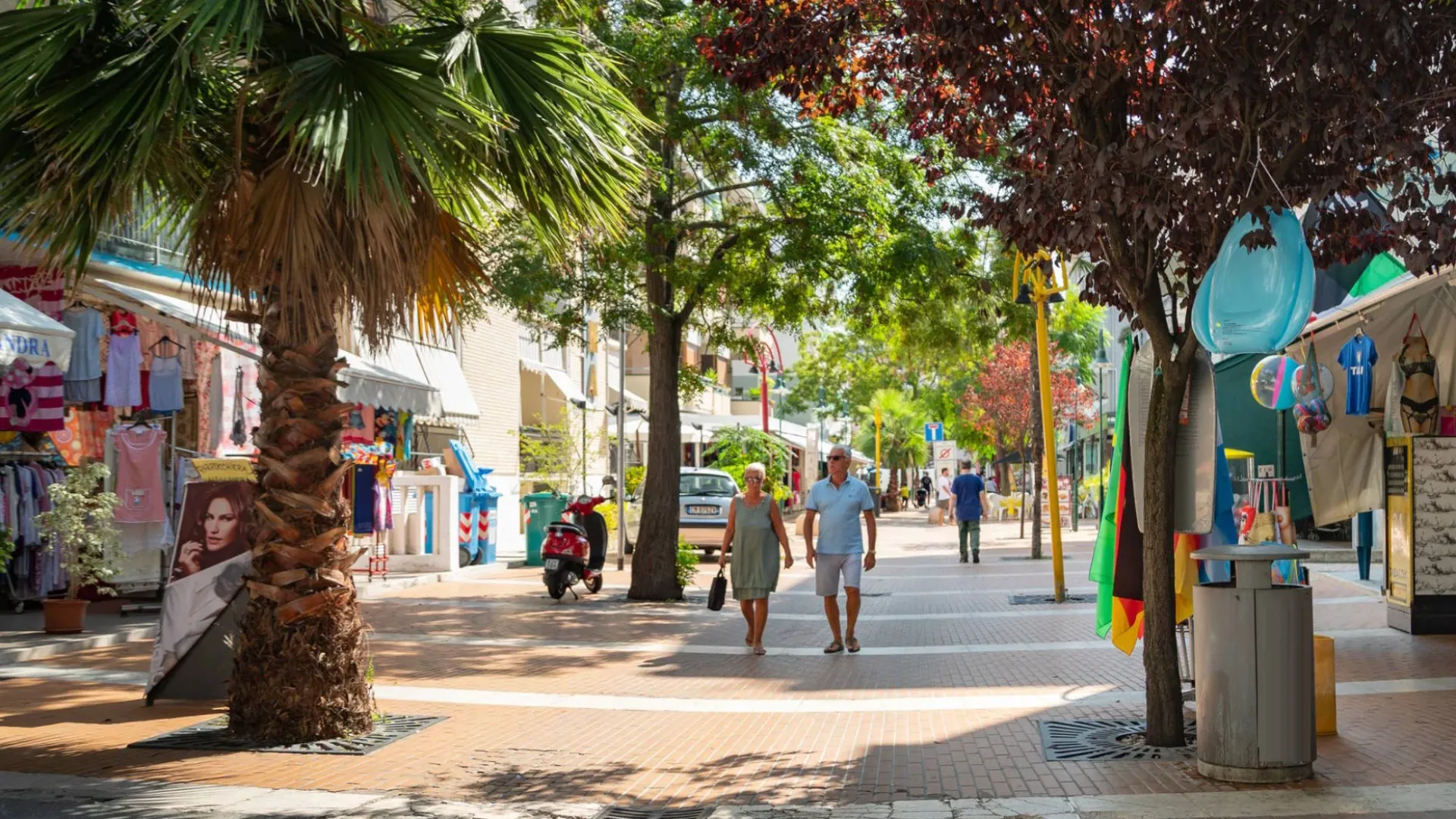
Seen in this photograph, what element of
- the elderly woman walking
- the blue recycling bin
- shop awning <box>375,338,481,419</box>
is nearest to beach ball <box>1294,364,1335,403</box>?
the elderly woman walking

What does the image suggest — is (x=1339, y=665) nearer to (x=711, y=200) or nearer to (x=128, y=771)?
(x=128, y=771)

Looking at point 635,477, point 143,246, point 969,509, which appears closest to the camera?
point 143,246

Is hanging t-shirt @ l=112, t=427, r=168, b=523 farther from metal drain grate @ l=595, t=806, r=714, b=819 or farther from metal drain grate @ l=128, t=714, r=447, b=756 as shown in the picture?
metal drain grate @ l=595, t=806, r=714, b=819

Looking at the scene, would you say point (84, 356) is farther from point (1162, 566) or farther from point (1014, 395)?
point (1014, 395)

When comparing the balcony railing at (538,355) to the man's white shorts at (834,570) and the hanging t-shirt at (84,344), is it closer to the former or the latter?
the hanging t-shirt at (84,344)

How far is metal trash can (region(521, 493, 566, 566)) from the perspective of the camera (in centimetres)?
2530

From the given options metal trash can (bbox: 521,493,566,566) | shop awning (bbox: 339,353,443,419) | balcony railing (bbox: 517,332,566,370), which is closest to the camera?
shop awning (bbox: 339,353,443,419)

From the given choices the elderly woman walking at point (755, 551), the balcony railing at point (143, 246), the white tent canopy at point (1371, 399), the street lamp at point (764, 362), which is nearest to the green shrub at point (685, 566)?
the street lamp at point (764, 362)

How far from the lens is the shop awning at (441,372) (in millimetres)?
23312

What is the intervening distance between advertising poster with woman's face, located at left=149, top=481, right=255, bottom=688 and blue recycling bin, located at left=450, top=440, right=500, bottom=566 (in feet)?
46.7

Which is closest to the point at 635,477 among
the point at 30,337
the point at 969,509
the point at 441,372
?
the point at 441,372

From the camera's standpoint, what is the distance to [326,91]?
7566mm

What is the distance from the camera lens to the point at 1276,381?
49.3 feet

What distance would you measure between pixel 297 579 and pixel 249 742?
1010 mm
